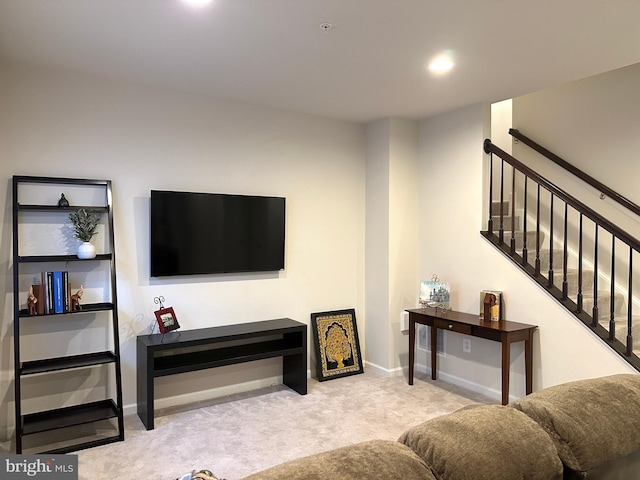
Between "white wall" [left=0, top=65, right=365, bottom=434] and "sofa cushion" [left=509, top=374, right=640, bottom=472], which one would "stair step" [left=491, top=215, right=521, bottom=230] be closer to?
"white wall" [left=0, top=65, right=365, bottom=434]

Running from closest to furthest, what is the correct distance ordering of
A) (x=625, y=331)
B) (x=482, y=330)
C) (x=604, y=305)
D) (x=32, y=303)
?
(x=32, y=303)
(x=625, y=331)
(x=482, y=330)
(x=604, y=305)

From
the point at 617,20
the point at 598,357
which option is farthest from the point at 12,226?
the point at 598,357

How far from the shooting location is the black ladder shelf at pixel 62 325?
3.08m

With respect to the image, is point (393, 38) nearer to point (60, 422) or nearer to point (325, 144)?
point (325, 144)

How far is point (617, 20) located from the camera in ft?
8.11

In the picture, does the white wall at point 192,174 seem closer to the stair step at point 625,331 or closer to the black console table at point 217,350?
the black console table at point 217,350

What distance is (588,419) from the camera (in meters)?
1.31

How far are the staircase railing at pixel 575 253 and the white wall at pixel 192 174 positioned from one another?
4.87 feet

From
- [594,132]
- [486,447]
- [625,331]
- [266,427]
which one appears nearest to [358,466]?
[486,447]

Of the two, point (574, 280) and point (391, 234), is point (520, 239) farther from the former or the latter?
point (391, 234)

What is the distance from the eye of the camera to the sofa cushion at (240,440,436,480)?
982 millimetres

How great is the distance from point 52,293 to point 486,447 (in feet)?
9.66

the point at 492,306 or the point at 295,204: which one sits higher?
the point at 295,204

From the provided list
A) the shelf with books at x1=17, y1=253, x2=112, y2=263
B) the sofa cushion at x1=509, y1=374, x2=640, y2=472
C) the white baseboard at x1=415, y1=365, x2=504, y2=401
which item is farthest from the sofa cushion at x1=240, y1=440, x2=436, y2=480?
the white baseboard at x1=415, y1=365, x2=504, y2=401
